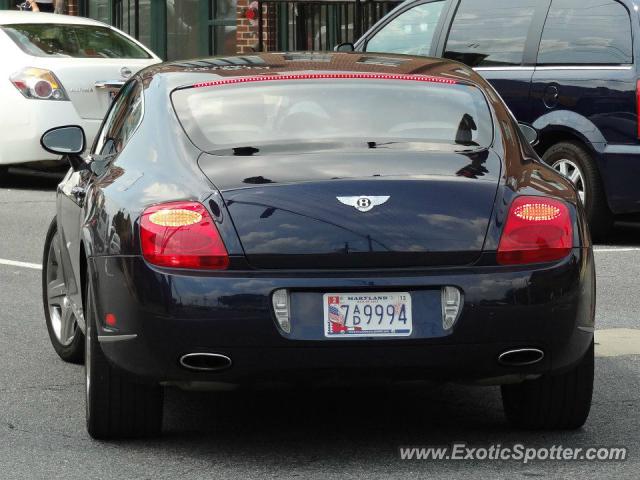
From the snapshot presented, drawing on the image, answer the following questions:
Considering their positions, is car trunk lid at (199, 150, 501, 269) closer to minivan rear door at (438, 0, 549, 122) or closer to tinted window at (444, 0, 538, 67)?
minivan rear door at (438, 0, 549, 122)

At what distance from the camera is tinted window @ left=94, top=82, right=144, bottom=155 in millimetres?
6156

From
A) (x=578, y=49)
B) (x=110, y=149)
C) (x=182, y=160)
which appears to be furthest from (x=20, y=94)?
(x=182, y=160)

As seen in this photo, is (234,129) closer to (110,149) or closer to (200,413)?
(110,149)

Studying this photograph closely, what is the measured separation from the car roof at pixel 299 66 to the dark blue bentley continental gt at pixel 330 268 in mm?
450

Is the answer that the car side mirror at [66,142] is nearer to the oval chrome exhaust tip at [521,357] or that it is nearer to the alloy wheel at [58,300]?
the alloy wheel at [58,300]

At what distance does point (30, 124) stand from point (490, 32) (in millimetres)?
4254

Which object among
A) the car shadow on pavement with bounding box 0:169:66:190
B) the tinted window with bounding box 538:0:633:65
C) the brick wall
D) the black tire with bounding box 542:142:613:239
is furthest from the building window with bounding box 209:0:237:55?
the black tire with bounding box 542:142:613:239

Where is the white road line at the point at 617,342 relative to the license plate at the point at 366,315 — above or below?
below

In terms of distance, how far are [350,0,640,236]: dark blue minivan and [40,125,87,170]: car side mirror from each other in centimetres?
472

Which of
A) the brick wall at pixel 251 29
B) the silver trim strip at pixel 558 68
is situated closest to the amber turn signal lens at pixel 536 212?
the silver trim strip at pixel 558 68

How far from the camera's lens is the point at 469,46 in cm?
1181

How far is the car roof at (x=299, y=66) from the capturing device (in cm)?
627

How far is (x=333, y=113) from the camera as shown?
19.5 ft

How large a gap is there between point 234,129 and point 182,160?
0.30m
